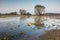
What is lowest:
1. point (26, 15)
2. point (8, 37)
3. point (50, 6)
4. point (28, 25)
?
point (8, 37)

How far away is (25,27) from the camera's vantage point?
1398 millimetres

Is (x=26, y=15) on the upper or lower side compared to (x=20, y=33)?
upper

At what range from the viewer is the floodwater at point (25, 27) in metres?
1.37

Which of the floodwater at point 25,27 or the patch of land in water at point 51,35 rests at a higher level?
the floodwater at point 25,27

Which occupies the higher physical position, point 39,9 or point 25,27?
point 39,9

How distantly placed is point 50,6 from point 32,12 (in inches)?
9.2

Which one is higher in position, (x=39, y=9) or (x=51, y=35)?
(x=39, y=9)

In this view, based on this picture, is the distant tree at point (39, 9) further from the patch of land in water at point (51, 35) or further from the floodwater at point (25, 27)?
the patch of land in water at point (51, 35)

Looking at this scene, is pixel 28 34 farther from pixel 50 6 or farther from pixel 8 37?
pixel 50 6

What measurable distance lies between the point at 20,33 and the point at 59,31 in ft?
1.51

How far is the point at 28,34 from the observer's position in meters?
1.38

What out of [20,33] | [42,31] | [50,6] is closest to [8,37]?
[20,33]

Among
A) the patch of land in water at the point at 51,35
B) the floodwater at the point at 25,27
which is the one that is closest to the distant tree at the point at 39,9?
the floodwater at the point at 25,27

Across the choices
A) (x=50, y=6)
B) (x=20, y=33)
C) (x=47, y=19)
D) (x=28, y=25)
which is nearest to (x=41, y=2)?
(x=50, y=6)
